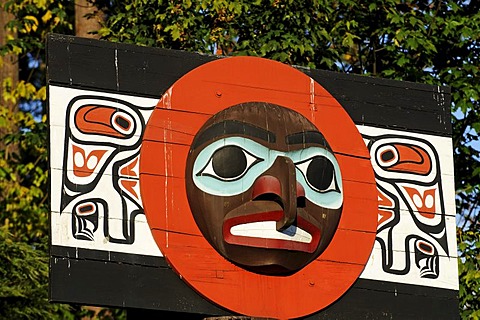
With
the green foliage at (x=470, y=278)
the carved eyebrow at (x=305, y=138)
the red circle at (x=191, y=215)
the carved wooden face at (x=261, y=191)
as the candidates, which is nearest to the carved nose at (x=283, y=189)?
the carved wooden face at (x=261, y=191)

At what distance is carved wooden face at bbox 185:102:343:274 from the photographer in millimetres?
9289

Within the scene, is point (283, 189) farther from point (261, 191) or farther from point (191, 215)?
point (191, 215)

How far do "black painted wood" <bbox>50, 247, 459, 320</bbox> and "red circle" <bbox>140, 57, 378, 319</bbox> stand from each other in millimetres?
83

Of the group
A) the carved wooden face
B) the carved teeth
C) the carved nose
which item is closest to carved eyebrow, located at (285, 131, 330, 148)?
the carved wooden face

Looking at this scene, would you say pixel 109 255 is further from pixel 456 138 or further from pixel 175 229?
pixel 456 138

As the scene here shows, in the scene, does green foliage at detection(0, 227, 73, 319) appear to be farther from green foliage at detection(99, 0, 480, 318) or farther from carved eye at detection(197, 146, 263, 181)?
carved eye at detection(197, 146, 263, 181)

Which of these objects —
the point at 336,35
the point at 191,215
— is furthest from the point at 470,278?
the point at 191,215

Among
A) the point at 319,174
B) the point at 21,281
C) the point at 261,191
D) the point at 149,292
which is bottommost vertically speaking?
the point at 21,281

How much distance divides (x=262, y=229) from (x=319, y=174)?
0.66 m

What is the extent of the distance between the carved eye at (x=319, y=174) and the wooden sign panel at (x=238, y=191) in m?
0.01

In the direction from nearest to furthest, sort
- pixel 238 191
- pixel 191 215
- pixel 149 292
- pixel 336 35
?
1. pixel 149 292
2. pixel 191 215
3. pixel 238 191
4. pixel 336 35

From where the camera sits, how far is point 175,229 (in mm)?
9172

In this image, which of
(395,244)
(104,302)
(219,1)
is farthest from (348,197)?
(219,1)

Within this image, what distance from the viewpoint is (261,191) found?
368 inches
